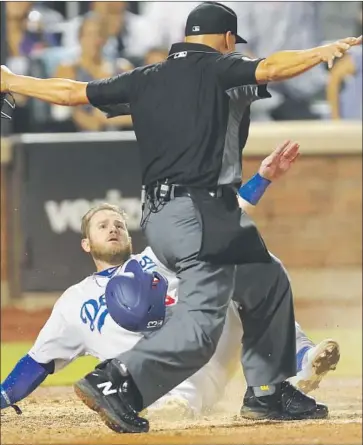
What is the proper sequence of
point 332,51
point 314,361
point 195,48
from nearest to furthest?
1. point 332,51
2. point 195,48
3. point 314,361

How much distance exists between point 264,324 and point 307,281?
599cm

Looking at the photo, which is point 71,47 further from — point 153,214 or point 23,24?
point 153,214

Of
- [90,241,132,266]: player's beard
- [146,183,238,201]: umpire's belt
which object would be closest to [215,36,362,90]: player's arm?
[146,183,238,201]: umpire's belt

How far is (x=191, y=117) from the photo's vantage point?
407 centimetres

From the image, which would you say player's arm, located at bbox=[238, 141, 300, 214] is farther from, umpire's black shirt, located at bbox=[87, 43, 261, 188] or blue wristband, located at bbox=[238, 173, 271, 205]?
umpire's black shirt, located at bbox=[87, 43, 261, 188]

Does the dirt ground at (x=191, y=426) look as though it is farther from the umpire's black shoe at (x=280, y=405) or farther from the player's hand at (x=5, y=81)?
the player's hand at (x=5, y=81)

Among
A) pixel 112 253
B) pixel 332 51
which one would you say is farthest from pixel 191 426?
pixel 332 51

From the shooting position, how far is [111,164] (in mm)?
9938

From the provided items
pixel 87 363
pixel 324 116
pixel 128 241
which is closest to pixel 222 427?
pixel 128 241

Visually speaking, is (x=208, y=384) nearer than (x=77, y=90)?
No

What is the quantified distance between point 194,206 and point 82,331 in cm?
86

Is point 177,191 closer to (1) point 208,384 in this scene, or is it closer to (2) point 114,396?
(2) point 114,396

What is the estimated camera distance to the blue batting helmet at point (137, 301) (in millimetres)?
4148

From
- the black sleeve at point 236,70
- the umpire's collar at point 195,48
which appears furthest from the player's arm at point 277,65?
the umpire's collar at point 195,48
